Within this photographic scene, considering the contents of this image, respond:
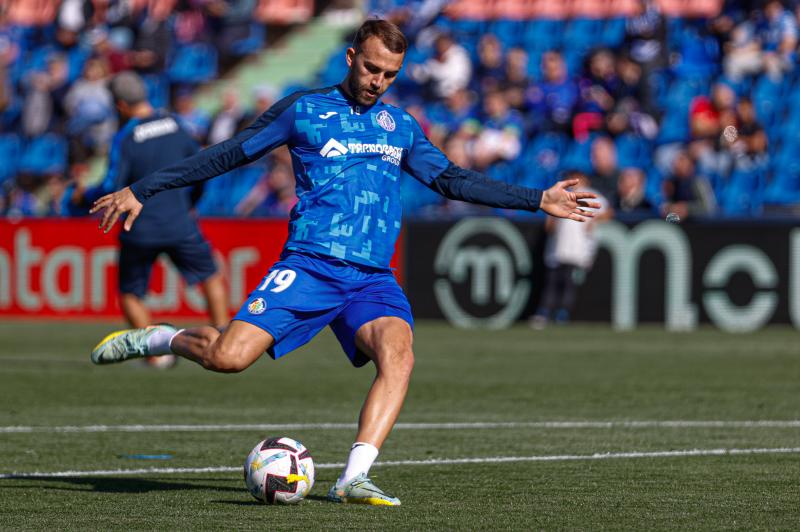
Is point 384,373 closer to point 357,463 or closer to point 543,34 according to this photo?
point 357,463

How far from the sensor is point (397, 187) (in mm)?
7074

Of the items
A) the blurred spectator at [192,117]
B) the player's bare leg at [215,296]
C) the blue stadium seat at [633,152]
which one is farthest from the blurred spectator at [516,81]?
the player's bare leg at [215,296]

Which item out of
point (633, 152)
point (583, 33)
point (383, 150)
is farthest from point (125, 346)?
point (583, 33)

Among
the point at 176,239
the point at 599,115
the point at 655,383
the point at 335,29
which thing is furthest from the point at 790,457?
the point at 335,29

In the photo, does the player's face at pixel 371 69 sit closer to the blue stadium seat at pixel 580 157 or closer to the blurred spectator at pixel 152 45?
the blue stadium seat at pixel 580 157

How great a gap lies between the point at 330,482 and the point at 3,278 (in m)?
15.4

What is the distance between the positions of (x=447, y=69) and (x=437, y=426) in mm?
14731

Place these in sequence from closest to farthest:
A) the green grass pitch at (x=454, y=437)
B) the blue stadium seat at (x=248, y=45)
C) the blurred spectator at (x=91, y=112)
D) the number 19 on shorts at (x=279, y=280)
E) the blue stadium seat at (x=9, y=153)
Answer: the green grass pitch at (x=454, y=437) → the number 19 on shorts at (x=279, y=280) → the blurred spectator at (x=91, y=112) → the blue stadium seat at (x=9, y=153) → the blue stadium seat at (x=248, y=45)

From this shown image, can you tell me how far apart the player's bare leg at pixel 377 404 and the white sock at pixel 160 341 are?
3.02 feet

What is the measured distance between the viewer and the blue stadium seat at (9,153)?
28.0m

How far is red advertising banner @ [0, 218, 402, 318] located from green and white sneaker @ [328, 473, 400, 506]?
14.0 meters

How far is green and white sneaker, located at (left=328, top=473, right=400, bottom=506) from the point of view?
6480 millimetres

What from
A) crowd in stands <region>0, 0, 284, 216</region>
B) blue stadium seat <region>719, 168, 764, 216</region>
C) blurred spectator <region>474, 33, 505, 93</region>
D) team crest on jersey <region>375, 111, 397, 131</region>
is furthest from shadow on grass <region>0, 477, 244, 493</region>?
crowd in stands <region>0, 0, 284, 216</region>

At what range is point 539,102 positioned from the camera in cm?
2309
